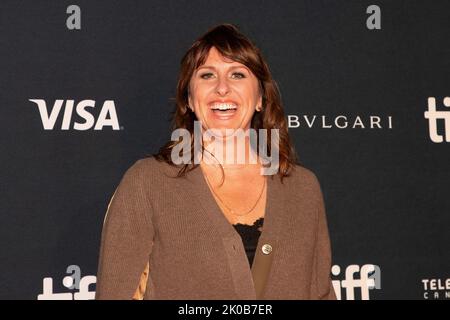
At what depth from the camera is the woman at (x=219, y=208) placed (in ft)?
6.43

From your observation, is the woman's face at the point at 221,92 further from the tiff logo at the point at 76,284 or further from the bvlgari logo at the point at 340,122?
the tiff logo at the point at 76,284

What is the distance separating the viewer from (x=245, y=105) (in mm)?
2223

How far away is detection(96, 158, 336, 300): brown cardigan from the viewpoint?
1.95 meters

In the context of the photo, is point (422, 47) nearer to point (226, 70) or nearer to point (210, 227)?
point (226, 70)

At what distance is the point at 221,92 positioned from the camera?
2.17 metres

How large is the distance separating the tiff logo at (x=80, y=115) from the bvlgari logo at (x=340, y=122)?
31.7 inches

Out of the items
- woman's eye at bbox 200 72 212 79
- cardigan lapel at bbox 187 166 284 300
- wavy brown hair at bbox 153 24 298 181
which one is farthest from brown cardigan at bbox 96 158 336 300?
woman's eye at bbox 200 72 212 79

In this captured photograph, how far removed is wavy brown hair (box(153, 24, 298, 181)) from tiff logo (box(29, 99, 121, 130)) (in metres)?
0.55

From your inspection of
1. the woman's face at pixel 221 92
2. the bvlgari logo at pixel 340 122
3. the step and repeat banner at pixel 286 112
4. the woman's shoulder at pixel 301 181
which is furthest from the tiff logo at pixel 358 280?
the woman's face at pixel 221 92

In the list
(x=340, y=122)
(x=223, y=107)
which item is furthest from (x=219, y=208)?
(x=340, y=122)

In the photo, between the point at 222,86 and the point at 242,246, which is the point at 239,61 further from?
the point at 242,246

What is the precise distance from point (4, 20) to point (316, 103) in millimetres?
1412

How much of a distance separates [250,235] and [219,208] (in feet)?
0.43

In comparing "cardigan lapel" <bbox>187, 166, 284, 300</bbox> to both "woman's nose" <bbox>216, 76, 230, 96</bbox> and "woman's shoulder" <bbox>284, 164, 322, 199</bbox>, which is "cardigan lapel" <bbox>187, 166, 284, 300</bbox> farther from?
"woman's nose" <bbox>216, 76, 230, 96</bbox>
